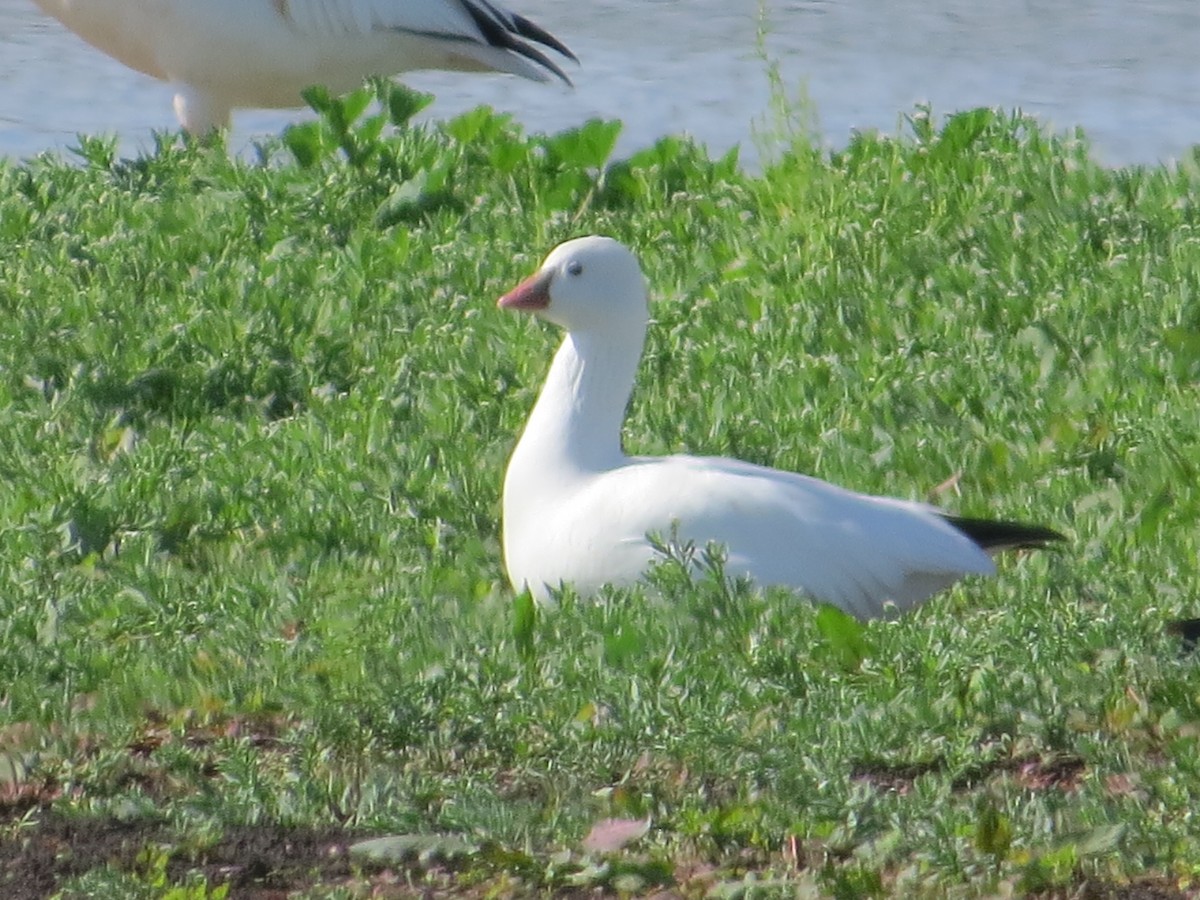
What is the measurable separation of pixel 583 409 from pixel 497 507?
425mm

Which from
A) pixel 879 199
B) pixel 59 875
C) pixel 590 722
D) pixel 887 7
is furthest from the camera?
pixel 887 7

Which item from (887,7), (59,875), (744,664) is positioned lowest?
(59,875)

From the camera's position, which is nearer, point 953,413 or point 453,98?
point 953,413

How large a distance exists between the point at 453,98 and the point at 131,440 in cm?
607

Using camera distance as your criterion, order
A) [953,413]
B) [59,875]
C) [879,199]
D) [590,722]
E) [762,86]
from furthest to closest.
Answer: [762,86]
[879,199]
[953,413]
[590,722]
[59,875]

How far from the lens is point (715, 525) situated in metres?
4.85

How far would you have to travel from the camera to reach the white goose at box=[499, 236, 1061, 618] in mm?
4812

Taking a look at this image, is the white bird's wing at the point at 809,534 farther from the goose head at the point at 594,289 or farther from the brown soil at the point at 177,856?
the brown soil at the point at 177,856

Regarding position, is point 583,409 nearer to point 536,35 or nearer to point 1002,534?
point 1002,534

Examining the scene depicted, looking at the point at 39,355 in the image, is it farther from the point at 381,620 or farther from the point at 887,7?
the point at 887,7

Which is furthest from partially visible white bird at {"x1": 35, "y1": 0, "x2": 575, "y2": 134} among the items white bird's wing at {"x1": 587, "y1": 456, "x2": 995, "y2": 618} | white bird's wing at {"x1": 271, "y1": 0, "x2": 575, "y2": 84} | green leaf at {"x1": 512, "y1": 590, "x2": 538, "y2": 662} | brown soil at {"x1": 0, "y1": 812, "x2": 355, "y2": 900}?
brown soil at {"x1": 0, "y1": 812, "x2": 355, "y2": 900}

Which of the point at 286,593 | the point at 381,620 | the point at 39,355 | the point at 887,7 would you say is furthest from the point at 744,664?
the point at 887,7

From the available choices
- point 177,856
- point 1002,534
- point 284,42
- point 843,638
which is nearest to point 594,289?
point 1002,534

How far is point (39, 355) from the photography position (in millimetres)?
6652
